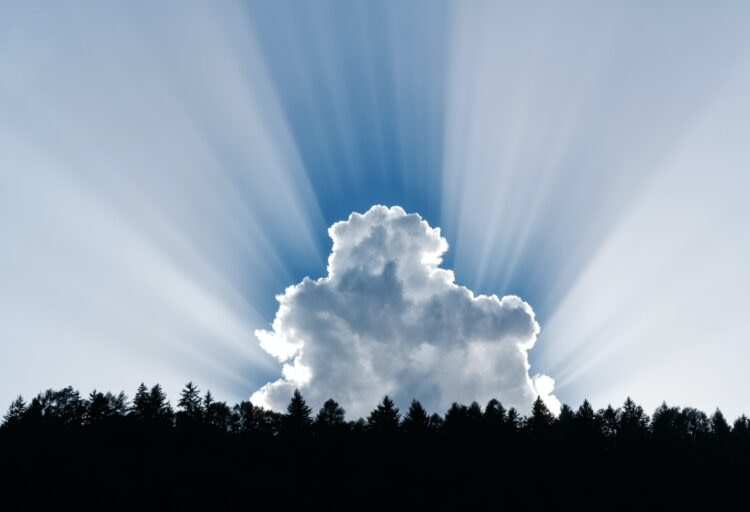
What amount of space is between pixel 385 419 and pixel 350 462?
19509mm

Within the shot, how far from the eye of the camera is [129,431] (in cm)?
10662

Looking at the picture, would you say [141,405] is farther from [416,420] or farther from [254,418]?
[416,420]

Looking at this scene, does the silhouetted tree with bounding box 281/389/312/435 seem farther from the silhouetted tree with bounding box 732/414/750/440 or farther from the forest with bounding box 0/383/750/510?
the silhouetted tree with bounding box 732/414/750/440

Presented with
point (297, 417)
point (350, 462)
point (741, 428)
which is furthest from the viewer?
point (741, 428)

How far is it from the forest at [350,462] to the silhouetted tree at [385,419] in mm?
336

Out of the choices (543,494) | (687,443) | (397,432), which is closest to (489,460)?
(543,494)

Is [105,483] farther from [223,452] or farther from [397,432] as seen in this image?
[397,432]

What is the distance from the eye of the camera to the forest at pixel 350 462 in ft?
246

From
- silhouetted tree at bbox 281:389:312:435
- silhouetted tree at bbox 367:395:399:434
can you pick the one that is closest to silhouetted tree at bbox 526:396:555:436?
silhouetted tree at bbox 367:395:399:434

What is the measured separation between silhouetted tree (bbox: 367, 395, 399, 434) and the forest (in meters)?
0.34

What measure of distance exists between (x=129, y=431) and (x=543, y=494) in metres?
85.0

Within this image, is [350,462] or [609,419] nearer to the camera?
[350,462]

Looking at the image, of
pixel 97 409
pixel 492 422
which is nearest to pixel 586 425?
pixel 492 422

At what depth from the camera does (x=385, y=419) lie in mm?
111875
